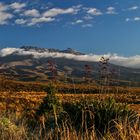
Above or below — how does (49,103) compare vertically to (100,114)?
below

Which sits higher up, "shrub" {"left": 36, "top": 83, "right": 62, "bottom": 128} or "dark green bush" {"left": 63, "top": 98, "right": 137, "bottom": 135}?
"dark green bush" {"left": 63, "top": 98, "right": 137, "bottom": 135}

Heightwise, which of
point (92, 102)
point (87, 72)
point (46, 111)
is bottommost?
point (46, 111)

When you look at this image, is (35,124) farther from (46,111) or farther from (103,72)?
(46,111)

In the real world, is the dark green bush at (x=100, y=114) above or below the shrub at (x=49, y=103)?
above

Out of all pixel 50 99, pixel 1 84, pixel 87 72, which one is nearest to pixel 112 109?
pixel 87 72

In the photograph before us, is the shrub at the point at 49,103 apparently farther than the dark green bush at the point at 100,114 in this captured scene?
Yes

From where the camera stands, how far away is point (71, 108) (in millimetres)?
11852

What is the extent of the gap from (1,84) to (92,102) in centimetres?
610

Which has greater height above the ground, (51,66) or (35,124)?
(51,66)

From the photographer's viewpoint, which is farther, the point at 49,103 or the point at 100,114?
the point at 49,103

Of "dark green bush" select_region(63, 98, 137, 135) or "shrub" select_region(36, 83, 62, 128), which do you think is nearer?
"dark green bush" select_region(63, 98, 137, 135)

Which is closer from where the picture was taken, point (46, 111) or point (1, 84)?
point (1, 84)

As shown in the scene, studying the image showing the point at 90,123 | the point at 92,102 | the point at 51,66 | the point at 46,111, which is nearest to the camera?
the point at 90,123

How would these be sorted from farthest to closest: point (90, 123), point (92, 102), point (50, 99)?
point (50, 99)
point (92, 102)
point (90, 123)
